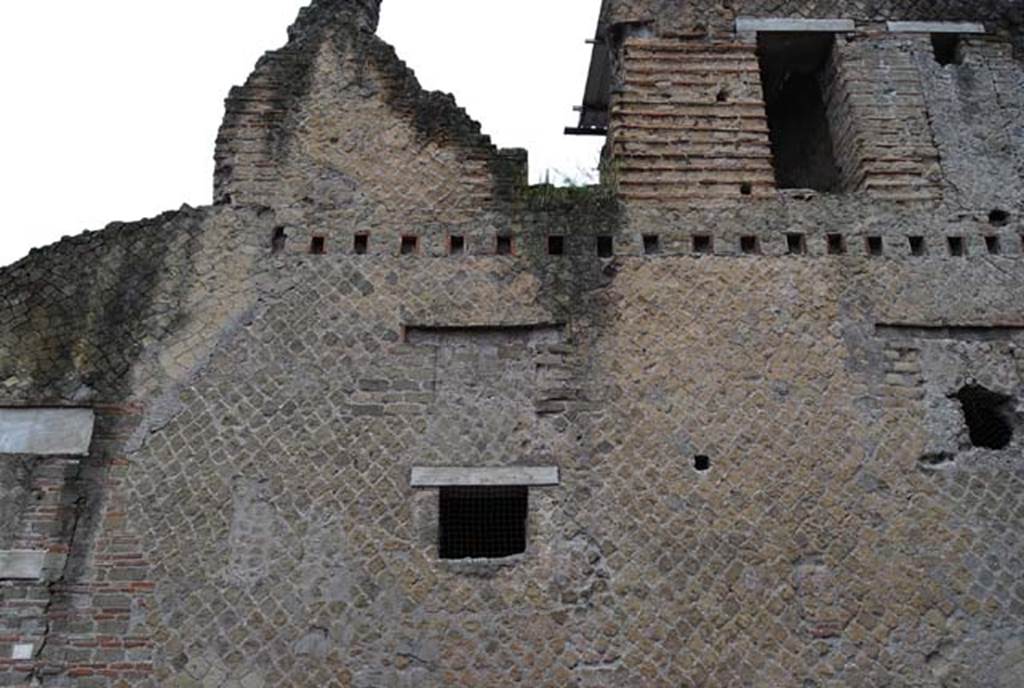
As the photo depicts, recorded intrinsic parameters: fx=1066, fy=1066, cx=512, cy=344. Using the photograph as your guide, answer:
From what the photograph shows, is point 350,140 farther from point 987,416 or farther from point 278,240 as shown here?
point 987,416

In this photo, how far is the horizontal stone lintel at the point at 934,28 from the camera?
8.99m

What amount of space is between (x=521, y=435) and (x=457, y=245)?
1.60m

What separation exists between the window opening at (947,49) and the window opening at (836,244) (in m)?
2.22

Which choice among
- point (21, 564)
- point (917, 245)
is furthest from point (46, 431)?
point (917, 245)

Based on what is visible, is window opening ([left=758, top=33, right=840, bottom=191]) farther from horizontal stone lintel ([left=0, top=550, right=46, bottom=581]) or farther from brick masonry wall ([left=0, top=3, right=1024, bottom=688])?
horizontal stone lintel ([left=0, top=550, right=46, bottom=581])

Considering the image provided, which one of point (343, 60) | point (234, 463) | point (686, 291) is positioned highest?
point (343, 60)

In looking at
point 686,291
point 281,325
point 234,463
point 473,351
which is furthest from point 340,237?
point 686,291

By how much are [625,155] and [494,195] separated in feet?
3.53

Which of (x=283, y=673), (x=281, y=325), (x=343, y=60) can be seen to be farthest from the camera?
(x=343, y=60)

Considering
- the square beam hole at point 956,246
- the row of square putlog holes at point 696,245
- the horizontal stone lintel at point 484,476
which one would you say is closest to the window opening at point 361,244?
the row of square putlog holes at point 696,245

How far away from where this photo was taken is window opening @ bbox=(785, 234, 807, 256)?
25.8 feet

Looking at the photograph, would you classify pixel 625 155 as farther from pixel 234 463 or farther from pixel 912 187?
pixel 234 463

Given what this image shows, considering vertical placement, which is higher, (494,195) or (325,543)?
(494,195)

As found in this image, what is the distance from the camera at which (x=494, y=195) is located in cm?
810
